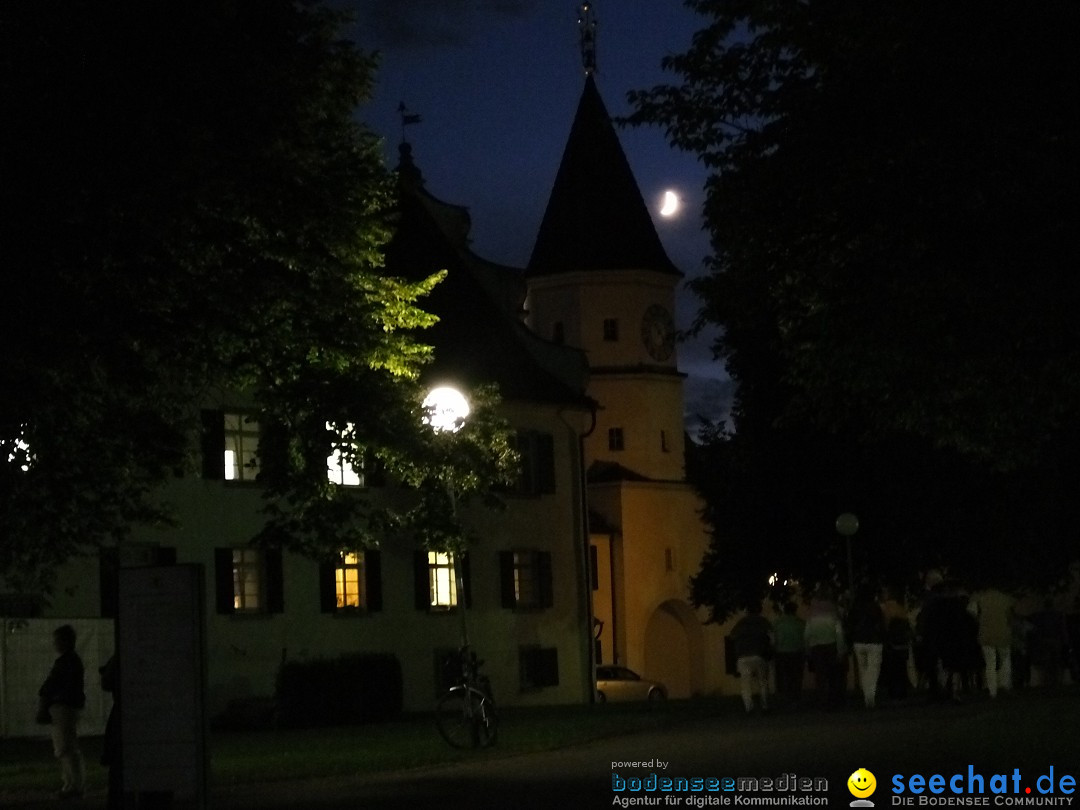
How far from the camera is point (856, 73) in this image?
20.6 metres

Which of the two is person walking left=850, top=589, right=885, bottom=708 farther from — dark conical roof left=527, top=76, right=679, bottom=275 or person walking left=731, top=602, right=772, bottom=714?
dark conical roof left=527, top=76, right=679, bottom=275

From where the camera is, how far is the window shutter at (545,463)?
57.5 m

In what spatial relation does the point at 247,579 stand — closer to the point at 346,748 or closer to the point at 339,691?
the point at 339,691

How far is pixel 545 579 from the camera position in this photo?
5712cm

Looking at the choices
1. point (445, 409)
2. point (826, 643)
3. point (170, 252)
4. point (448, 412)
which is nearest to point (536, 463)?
point (826, 643)

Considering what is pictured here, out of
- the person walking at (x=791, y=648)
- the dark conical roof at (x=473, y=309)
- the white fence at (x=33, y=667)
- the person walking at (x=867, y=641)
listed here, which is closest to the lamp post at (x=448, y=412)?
the person walking at (x=791, y=648)

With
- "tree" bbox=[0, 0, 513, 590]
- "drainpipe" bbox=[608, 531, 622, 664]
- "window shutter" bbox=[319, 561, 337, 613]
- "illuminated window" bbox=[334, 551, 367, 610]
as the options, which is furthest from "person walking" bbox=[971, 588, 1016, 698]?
"drainpipe" bbox=[608, 531, 622, 664]

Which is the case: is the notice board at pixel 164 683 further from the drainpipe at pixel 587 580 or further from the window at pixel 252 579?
the drainpipe at pixel 587 580

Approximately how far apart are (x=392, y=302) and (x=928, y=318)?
10952mm

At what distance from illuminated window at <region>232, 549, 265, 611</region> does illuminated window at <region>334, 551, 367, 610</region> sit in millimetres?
2643

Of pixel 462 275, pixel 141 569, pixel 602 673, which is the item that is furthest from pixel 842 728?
pixel 602 673

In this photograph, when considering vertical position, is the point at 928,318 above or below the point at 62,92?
below

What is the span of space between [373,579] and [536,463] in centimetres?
759

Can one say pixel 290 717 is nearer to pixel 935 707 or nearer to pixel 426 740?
pixel 426 740
